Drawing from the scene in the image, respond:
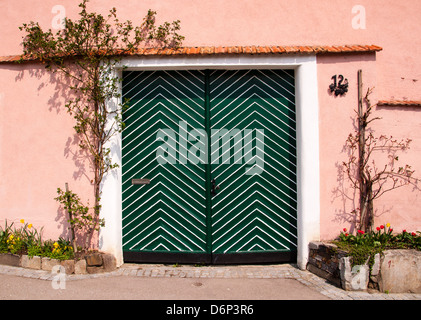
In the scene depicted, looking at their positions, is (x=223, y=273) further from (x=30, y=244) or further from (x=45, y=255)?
(x=30, y=244)

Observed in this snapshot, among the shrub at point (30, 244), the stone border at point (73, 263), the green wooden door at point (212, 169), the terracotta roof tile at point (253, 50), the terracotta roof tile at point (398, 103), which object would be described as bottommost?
the stone border at point (73, 263)

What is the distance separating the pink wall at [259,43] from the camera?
4.69 m

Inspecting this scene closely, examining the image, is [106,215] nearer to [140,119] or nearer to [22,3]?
[140,119]

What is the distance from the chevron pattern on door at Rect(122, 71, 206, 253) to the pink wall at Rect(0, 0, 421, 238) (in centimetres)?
70

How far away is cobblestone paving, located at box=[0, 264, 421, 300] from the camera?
155 inches

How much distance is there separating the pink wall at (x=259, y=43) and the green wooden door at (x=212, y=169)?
0.58 meters

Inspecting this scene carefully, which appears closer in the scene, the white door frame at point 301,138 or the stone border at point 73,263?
the stone border at point 73,263

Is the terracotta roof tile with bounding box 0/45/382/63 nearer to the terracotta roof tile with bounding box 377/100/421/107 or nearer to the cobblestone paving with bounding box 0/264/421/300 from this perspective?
the terracotta roof tile with bounding box 377/100/421/107

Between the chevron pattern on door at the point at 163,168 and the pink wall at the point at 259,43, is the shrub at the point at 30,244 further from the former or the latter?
the chevron pattern on door at the point at 163,168

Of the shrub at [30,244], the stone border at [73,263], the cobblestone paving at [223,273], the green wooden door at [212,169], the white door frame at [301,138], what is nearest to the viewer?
the cobblestone paving at [223,273]

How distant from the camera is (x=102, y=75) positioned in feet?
15.4

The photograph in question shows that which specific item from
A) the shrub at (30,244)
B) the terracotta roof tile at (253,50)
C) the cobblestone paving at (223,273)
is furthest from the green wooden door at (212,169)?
A: the shrub at (30,244)
